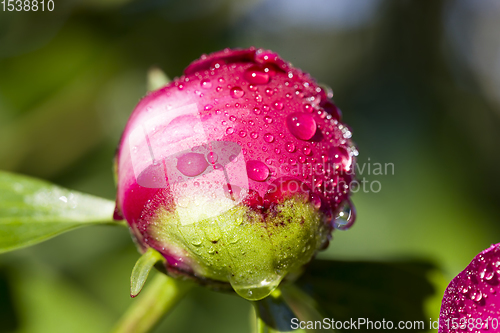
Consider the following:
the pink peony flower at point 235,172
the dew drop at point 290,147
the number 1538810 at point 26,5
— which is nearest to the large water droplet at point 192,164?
the pink peony flower at point 235,172

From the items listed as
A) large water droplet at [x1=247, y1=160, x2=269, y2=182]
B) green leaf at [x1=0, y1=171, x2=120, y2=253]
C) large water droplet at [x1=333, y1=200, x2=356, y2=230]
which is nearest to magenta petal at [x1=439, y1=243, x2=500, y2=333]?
large water droplet at [x1=333, y1=200, x2=356, y2=230]

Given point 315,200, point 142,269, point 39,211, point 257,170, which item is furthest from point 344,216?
point 39,211

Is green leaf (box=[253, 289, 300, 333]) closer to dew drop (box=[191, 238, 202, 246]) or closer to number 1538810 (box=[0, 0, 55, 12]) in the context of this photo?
dew drop (box=[191, 238, 202, 246])

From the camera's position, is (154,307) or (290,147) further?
(154,307)

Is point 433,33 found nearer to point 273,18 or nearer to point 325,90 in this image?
point 273,18

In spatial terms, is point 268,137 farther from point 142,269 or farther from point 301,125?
point 142,269
